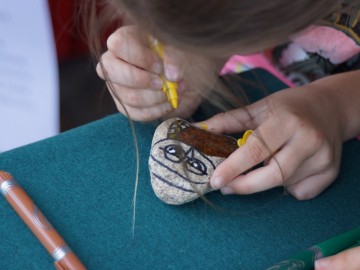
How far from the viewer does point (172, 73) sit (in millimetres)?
518

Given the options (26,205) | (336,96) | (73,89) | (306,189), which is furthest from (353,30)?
(73,89)

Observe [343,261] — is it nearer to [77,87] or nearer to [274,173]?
[274,173]

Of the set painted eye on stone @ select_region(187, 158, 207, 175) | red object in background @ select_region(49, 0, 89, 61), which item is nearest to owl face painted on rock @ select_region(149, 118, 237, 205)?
painted eye on stone @ select_region(187, 158, 207, 175)

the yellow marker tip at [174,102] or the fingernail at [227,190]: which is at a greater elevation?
the yellow marker tip at [174,102]

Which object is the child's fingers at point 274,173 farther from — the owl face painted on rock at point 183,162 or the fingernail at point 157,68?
the fingernail at point 157,68

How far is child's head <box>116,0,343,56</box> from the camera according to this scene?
14.3 inches

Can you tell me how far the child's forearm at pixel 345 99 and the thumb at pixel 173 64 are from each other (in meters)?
0.22

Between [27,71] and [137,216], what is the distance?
1.04 feet

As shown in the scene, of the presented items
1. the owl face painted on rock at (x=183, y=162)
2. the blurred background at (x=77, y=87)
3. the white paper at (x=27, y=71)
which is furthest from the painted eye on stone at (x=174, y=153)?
the blurred background at (x=77, y=87)

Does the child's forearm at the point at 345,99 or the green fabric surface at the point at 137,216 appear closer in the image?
the green fabric surface at the point at 137,216

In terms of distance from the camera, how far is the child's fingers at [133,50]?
21.2 inches

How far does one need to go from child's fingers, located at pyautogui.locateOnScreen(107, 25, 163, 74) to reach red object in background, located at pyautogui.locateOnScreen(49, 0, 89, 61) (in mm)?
468

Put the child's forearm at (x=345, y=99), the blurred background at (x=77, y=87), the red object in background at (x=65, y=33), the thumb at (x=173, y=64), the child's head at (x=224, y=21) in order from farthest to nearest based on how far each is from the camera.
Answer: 1. the blurred background at (x=77, y=87)
2. the red object in background at (x=65, y=33)
3. the child's forearm at (x=345, y=99)
4. the thumb at (x=173, y=64)
5. the child's head at (x=224, y=21)

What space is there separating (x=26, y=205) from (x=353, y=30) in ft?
1.60
